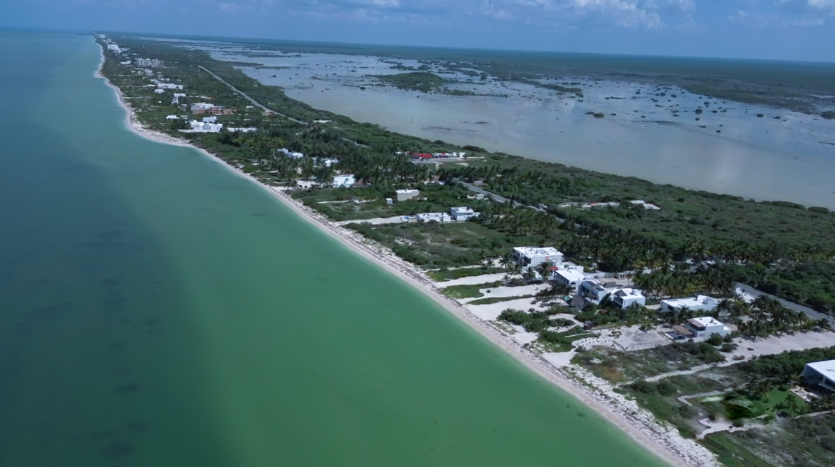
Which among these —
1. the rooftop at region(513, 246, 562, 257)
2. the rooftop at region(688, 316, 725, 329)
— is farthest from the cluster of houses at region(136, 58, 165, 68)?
the rooftop at region(688, 316, 725, 329)

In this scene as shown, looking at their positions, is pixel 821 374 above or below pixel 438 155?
below

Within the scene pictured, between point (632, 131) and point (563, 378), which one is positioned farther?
point (632, 131)

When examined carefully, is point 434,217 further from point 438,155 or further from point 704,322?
point 438,155

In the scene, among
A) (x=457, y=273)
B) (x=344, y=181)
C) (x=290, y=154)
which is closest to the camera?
(x=457, y=273)

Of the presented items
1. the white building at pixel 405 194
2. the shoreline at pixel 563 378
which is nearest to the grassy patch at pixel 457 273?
the shoreline at pixel 563 378

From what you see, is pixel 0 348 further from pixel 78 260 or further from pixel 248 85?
pixel 248 85

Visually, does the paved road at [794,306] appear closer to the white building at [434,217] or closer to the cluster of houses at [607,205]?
the cluster of houses at [607,205]

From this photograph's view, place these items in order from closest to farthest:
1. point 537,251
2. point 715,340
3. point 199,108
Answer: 1. point 715,340
2. point 537,251
3. point 199,108

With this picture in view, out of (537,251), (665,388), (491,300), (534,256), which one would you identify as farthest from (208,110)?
(665,388)

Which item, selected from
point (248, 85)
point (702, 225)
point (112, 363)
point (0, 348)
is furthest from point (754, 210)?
point (248, 85)
